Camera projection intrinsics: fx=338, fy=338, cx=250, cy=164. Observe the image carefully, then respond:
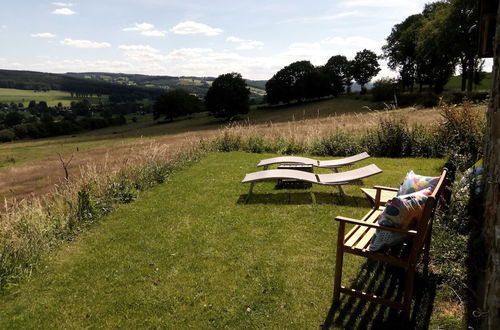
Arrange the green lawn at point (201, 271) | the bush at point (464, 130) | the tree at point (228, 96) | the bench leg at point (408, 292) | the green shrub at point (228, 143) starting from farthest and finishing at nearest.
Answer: the tree at point (228, 96)
the green shrub at point (228, 143)
the bush at point (464, 130)
the green lawn at point (201, 271)
the bench leg at point (408, 292)

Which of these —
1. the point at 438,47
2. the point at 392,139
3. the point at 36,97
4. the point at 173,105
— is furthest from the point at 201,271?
the point at 36,97

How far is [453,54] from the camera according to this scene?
2898 centimetres

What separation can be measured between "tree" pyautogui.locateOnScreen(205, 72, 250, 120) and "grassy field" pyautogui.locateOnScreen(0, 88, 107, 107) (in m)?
91.4

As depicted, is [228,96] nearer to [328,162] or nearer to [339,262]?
[328,162]

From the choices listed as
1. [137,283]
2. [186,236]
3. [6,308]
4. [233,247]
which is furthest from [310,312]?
[6,308]

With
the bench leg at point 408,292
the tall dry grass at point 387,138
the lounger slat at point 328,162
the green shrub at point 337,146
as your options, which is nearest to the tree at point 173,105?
the tall dry grass at point 387,138

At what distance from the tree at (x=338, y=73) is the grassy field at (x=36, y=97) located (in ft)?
318

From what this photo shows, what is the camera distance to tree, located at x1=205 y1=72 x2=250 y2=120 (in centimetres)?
4547

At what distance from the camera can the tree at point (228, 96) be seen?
45.5m

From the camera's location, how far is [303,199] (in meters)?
7.45

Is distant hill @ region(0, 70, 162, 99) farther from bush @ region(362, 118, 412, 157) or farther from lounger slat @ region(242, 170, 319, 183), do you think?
lounger slat @ region(242, 170, 319, 183)

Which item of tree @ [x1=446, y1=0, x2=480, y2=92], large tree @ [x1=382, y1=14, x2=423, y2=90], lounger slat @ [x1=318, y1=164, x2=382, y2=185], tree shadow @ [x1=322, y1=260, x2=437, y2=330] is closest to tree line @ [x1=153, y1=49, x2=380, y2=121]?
large tree @ [x1=382, y1=14, x2=423, y2=90]

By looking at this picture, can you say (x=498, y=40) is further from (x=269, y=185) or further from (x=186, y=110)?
(x=186, y=110)

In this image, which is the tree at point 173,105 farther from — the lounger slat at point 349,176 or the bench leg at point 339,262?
the bench leg at point 339,262
